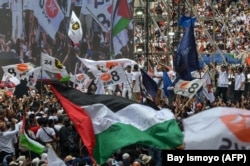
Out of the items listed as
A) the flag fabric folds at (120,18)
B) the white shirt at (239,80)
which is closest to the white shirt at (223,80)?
the white shirt at (239,80)

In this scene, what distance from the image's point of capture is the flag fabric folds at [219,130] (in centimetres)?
805

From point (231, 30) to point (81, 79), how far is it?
13.2 metres

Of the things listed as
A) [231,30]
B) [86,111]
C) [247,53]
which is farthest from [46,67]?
[231,30]

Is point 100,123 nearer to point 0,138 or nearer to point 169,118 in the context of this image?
point 169,118

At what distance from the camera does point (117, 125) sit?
9898 mm

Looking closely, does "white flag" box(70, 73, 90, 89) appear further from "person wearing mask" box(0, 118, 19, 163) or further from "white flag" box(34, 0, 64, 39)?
"white flag" box(34, 0, 64, 39)

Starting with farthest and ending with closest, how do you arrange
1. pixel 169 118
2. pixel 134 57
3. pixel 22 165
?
pixel 134 57 → pixel 22 165 → pixel 169 118

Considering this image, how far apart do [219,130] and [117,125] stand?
2.05 metres

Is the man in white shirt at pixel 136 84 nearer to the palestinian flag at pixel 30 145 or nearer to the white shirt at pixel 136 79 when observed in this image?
the white shirt at pixel 136 79

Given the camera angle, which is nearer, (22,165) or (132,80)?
(22,165)

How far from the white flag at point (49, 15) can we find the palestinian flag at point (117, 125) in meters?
22.0

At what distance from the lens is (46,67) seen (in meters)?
21.6

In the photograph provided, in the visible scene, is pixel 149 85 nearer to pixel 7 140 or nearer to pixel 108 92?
pixel 108 92

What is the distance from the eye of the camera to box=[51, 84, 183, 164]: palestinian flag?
382 inches
